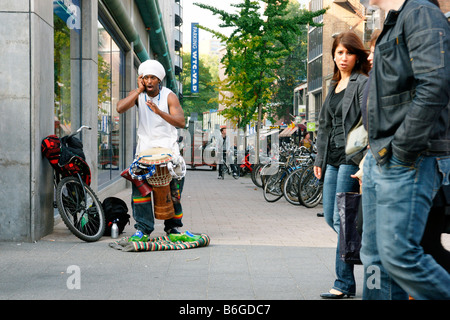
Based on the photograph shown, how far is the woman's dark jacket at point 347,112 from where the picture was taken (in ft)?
13.6

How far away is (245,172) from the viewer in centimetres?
2458

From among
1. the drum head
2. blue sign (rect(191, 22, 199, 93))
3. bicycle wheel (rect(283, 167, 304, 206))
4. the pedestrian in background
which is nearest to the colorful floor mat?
the drum head

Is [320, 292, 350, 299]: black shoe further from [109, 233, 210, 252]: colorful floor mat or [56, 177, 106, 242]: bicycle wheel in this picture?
[56, 177, 106, 242]: bicycle wheel

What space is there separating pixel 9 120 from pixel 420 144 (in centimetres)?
491

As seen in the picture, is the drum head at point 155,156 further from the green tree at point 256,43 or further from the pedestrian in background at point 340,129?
the green tree at point 256,43

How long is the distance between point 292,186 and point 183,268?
24.7ft

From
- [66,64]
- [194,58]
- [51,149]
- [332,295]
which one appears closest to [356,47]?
[332,295]

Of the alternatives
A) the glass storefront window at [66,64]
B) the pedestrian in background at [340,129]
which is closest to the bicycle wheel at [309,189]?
the glass storefront window at [66,64]

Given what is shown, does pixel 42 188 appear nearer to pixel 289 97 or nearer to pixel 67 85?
pixel 67 85

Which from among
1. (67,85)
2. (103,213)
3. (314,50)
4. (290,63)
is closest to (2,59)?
(103,213)

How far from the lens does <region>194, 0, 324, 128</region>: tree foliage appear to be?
19.5 m

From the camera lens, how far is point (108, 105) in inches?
514

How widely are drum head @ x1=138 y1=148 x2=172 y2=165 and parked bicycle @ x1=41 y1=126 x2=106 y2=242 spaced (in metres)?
0.98

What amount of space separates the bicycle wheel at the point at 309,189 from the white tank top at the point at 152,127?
5.86m
